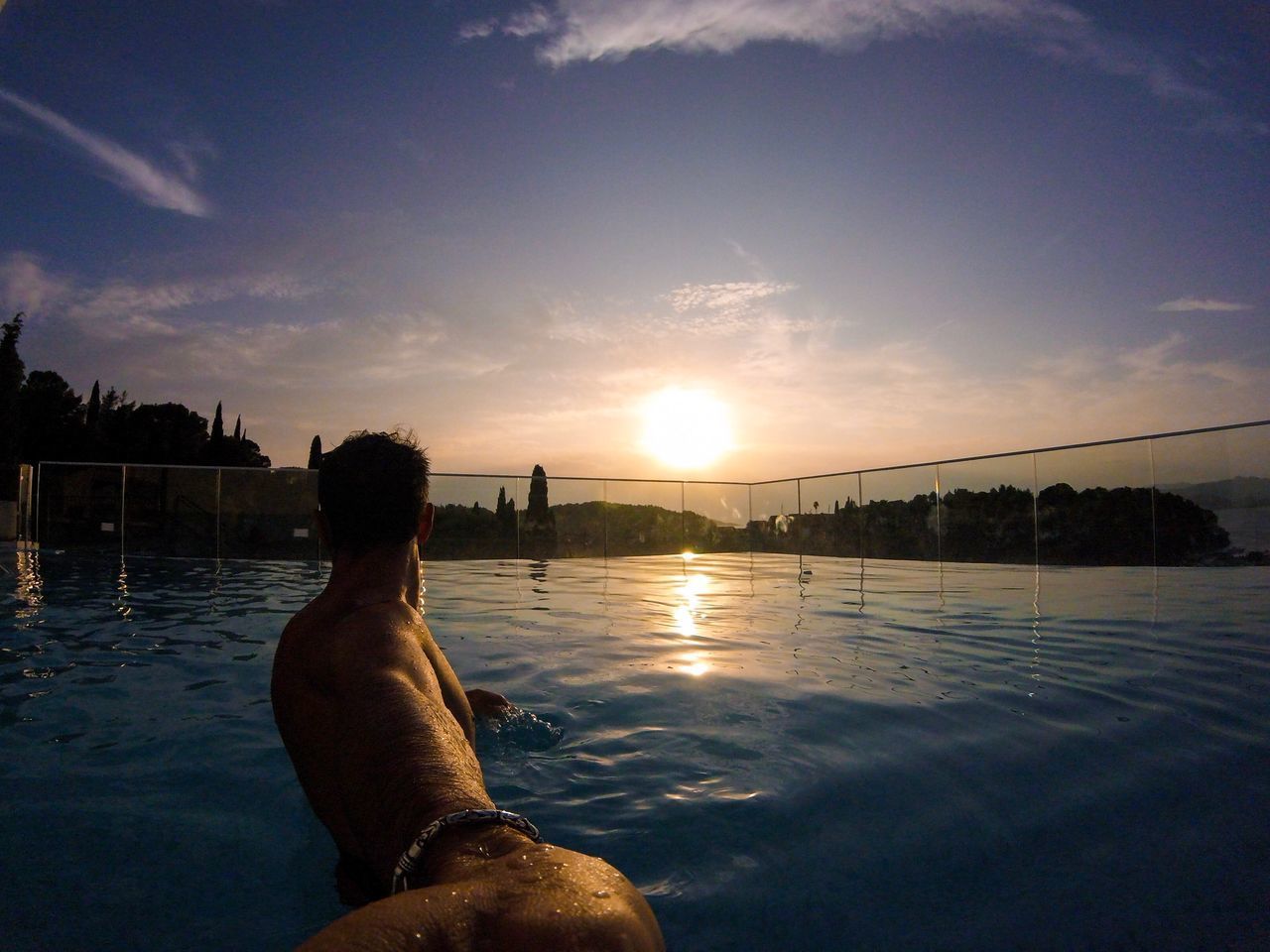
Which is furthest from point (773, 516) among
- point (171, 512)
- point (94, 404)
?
point (94, 404)

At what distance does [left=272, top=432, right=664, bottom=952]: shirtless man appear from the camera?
2.02ft

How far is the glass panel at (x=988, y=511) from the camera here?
10.7 metres

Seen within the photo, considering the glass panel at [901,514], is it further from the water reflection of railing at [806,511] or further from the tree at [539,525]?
the tree at [539,525]

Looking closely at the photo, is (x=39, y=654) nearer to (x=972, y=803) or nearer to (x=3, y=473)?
(x=972, y=803)

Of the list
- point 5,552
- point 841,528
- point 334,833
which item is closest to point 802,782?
point 334,833

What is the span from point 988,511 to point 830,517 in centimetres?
345

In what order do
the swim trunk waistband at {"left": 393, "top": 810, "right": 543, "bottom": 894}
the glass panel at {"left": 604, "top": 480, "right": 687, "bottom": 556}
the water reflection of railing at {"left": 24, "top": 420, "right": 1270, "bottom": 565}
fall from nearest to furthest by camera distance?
the swim trunk waistband at {"left": 393, "top": 810, "right": 543, "bottom": 894} < the water reflection of railing at {"left": 24, "top": 420, "right": 1270, "bottom": 565} < the glass panel at {"left": 604, "top": 480, "right": 687, "bottom": 556}

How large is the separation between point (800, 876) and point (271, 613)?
17.5ft

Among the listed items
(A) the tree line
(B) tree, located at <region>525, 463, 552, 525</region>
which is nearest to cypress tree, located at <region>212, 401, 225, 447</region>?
(A) the tree line

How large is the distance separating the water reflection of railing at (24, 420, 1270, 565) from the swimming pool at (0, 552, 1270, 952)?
4203 mm

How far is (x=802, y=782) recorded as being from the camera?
7.93 feet

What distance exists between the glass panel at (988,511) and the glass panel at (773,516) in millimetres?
3932

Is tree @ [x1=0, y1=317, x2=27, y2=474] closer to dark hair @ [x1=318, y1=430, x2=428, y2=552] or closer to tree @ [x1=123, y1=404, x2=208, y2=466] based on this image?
tree @ [x1=123, y1=404, x2=208, y2=466]

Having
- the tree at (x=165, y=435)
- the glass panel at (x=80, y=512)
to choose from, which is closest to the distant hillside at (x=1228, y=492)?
the glass panel at (x=80, y=512)
